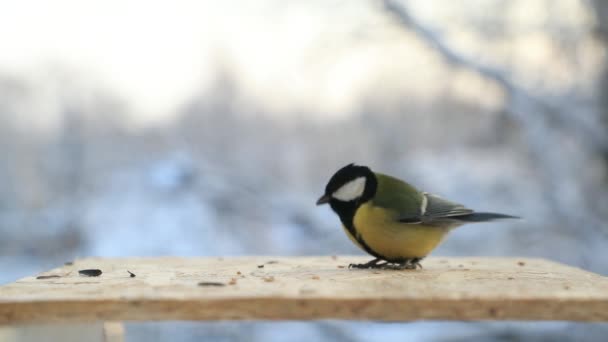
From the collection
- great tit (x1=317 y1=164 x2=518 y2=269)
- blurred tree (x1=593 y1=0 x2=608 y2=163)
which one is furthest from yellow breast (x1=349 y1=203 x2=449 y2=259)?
blurred tree (x1=593 y1=0 x2=608 y2=163)

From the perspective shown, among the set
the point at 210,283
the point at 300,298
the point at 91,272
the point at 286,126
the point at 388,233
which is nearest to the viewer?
the point at 300,298

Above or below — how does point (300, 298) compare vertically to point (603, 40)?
below

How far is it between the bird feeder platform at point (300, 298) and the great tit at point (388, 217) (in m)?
0.22

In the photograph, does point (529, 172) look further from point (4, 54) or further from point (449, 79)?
point (4, 54)

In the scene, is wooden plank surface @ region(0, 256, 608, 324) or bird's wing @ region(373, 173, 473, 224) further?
bird's wing @ region(373, 173, 473, 224)

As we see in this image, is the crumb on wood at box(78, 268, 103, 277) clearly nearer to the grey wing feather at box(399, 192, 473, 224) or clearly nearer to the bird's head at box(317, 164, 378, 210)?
the bird's head at box(317, 164, 378, 210)

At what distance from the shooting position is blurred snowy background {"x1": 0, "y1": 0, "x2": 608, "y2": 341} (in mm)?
2463

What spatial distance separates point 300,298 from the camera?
995 mm

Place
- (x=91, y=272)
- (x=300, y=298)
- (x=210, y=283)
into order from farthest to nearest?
1. (x=91, y=272)
2. (x=210, y=283)
3. (x=300, y=298)

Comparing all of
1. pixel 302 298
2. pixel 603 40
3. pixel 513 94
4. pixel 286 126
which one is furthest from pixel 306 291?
pixel 603 40

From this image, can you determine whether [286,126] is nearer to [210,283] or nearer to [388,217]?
[388,217]

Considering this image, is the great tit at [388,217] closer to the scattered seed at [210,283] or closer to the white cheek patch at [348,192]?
the white cheek patch at [348,192]

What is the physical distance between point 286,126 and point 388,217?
1.18m

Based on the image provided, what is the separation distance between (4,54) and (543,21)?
1.98 meters
